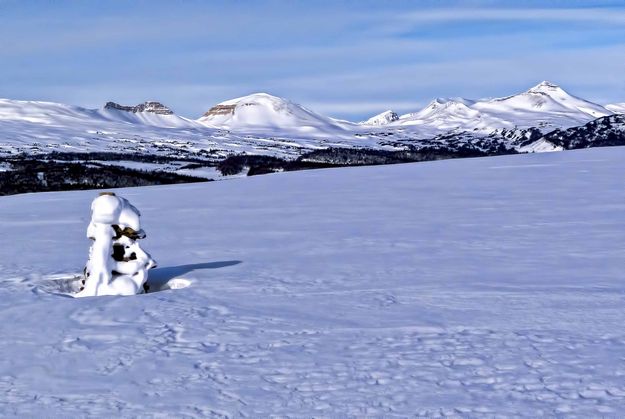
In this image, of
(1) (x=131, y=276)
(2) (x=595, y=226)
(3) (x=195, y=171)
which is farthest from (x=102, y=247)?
(3) (x=195, y=171)

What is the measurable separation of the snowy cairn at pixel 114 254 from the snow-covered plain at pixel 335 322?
1.43ft

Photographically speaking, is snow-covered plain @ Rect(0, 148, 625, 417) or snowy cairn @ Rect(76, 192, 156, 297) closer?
snow-covered plain @ Rect(0, 148, 625, 417)

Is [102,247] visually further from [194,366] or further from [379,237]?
[379,237]

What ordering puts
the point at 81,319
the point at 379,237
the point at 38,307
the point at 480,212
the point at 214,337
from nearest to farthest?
the point at 214,337, the point at 81,319, the point at 38,307, the point at 379,237, the point at 480,212

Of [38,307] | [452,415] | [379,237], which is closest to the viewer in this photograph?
[452,415]

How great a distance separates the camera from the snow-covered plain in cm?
542

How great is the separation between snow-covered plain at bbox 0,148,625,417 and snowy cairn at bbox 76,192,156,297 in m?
0.43

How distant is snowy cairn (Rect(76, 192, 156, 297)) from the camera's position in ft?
30.9

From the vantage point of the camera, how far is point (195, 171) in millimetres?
149375

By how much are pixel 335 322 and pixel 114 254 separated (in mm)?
3835

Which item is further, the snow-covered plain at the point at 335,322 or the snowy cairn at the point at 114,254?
the snowy cairn at the point at 114,254

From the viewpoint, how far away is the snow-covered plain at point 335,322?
5422 mm

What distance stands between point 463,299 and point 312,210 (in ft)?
33.0

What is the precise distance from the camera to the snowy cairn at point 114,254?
30.9ft
